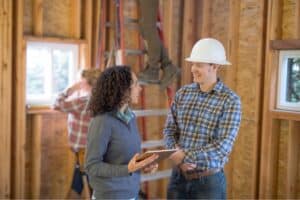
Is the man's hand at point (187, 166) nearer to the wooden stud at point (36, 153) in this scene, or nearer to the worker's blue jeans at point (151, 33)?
the worker's blue jeans at point (151, 33)

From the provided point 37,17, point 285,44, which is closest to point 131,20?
point 37,17

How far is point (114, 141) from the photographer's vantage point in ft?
6.56

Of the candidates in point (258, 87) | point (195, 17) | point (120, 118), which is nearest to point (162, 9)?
point (195, 17)

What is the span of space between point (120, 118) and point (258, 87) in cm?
174

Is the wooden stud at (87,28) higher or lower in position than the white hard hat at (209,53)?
higher

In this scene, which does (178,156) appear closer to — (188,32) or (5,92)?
(5,92)

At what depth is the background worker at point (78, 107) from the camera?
3432 millimetres

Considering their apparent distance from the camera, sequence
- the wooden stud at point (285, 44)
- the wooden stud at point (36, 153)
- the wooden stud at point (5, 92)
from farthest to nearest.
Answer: the wooden stud at point (36, 153)
the wooden stud at point (5, 92)
the wooden stud at point (285, 44)

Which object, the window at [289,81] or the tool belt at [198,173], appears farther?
the window at [289,81]

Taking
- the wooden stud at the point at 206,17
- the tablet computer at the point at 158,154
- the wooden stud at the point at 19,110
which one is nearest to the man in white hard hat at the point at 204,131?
the tablet computer at the point at 158,154

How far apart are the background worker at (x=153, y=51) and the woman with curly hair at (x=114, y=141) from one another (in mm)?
1493

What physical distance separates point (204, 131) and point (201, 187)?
32 centimetres

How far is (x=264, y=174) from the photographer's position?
3355 mm

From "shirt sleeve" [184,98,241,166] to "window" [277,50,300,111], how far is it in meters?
1.05
